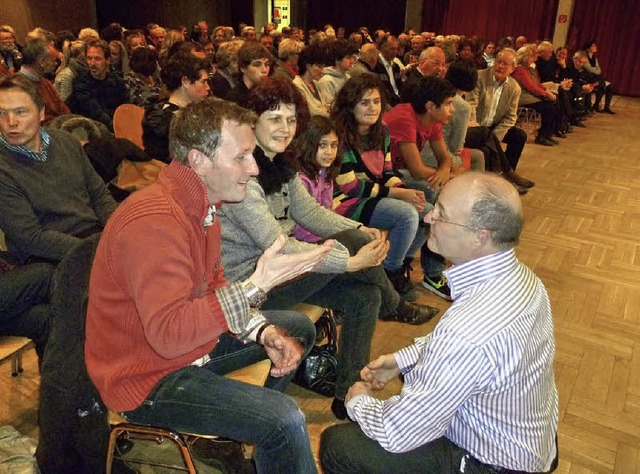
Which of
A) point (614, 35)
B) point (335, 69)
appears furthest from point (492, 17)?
point (335, 69)

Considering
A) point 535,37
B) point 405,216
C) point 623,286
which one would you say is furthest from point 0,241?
point 535,37

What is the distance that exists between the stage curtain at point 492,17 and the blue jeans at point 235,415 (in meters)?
13.9

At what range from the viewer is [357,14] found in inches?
610

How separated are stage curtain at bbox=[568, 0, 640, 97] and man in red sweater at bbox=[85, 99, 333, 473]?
506 inches

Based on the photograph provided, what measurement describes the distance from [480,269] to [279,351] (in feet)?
2.44

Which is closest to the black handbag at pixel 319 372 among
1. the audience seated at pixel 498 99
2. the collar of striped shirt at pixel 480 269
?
the collar of striped shirt at pixel 480 269

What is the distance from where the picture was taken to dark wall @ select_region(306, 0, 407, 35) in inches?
585

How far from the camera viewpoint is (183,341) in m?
1.33

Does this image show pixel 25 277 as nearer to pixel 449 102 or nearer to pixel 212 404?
pixel 212 404

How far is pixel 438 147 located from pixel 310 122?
5.08ft

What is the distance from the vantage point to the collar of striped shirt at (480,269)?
4.44ft

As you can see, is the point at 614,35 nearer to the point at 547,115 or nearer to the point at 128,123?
the point at 547,115

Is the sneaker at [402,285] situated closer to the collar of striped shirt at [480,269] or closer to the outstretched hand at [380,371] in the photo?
the outstretched hand at [380,371]

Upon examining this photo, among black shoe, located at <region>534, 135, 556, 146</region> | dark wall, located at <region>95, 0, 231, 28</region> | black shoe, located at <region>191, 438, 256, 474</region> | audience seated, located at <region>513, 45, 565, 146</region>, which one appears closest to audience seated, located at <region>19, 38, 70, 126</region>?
black shoe, located at <region>191, 438, 256, 474</region>
